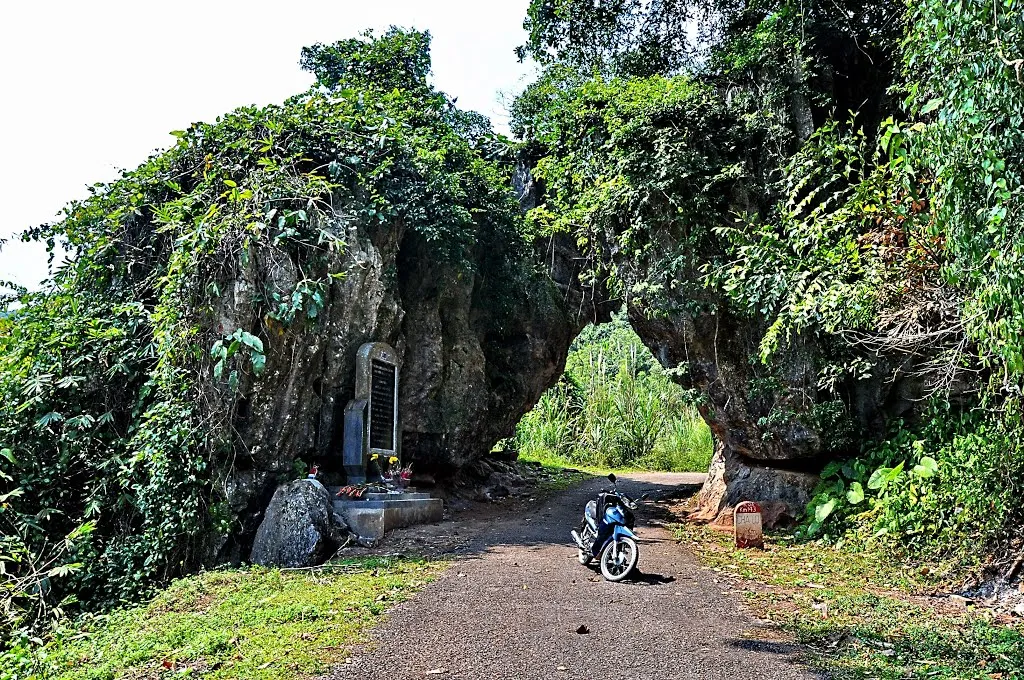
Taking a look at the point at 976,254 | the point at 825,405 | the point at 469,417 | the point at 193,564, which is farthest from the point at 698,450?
the point at 976,254

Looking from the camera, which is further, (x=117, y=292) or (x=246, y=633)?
(x=117, y=292)

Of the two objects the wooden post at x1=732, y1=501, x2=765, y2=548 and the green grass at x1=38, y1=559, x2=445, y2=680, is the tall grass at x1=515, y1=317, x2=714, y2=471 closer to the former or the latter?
the wooden post at x1=732, y1=501, x2=765, y2=548

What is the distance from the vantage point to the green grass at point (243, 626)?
4.81 meters

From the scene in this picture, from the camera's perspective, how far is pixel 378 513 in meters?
9.33

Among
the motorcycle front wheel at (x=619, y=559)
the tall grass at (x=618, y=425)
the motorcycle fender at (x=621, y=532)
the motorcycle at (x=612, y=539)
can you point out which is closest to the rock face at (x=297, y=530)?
the motorcycle at (x=612, y=539)

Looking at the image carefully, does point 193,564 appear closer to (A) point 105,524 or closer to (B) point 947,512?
(A) point 105,524

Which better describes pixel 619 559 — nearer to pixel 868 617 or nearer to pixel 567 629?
pixel 567 629

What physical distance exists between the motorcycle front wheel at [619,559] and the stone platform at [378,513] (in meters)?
3.23

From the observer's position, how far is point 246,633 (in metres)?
5.35

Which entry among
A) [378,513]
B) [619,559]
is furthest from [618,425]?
[619,559]

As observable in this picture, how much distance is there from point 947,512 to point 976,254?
370 cm

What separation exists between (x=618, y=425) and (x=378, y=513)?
48.9 feet

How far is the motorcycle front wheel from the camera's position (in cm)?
688

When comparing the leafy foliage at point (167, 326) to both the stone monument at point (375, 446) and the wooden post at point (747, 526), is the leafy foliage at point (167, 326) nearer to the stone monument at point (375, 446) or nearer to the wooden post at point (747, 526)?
the stone monument at point (375, 446)
